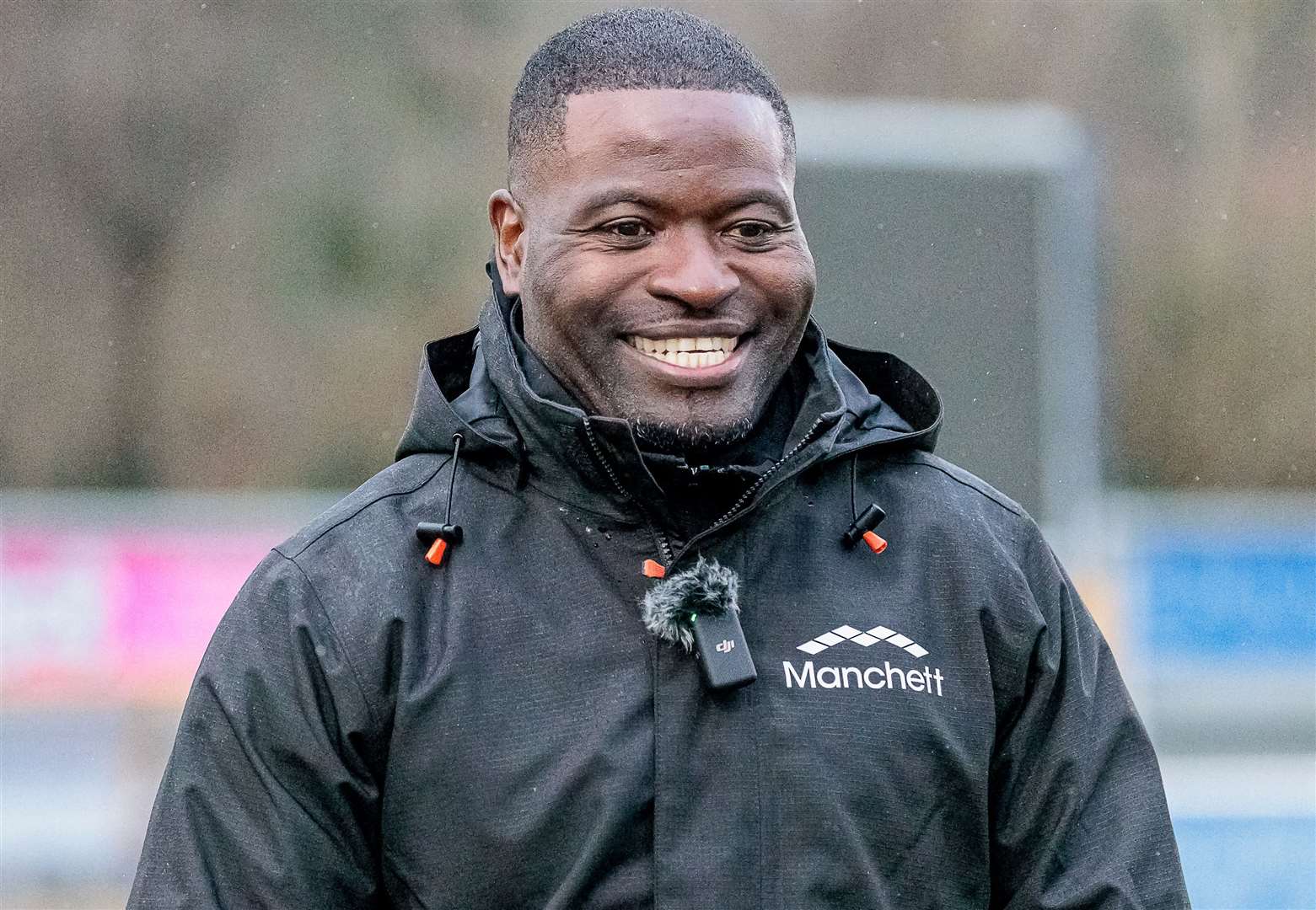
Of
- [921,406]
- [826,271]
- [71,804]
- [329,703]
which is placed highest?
[826,271]

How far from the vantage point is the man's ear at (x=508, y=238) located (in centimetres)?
245

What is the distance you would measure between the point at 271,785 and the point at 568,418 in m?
0.53

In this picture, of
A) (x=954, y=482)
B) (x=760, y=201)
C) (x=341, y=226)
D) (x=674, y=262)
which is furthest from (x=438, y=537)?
(x=341, y=226)

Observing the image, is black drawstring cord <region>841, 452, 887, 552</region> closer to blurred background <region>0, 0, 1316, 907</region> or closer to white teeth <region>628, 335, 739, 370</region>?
white teeth <region>628, 335, 739, 370</region>

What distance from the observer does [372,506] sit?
230 centimetres

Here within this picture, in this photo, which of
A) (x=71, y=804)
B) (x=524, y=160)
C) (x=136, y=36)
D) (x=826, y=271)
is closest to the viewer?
(x=524, y=160)

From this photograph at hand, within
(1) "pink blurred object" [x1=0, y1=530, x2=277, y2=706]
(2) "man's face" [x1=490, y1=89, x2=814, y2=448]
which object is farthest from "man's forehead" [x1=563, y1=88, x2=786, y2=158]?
(1) "pink blurred object" [x1=0, y1=530, x2=277, y2=706]

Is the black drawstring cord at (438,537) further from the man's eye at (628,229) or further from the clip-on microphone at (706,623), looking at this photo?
the man's eye at (628,229)

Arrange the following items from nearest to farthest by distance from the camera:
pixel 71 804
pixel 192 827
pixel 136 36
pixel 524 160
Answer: pixel 192 827
pixel 524 160
pixel 71 804
pixel 136 36

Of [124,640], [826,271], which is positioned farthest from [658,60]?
[124,640]

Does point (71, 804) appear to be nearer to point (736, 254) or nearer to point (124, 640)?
point (124, 640)

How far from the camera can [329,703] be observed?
2.14m

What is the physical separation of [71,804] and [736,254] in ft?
21.7

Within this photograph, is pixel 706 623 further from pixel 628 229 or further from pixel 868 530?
pixel 628 229
